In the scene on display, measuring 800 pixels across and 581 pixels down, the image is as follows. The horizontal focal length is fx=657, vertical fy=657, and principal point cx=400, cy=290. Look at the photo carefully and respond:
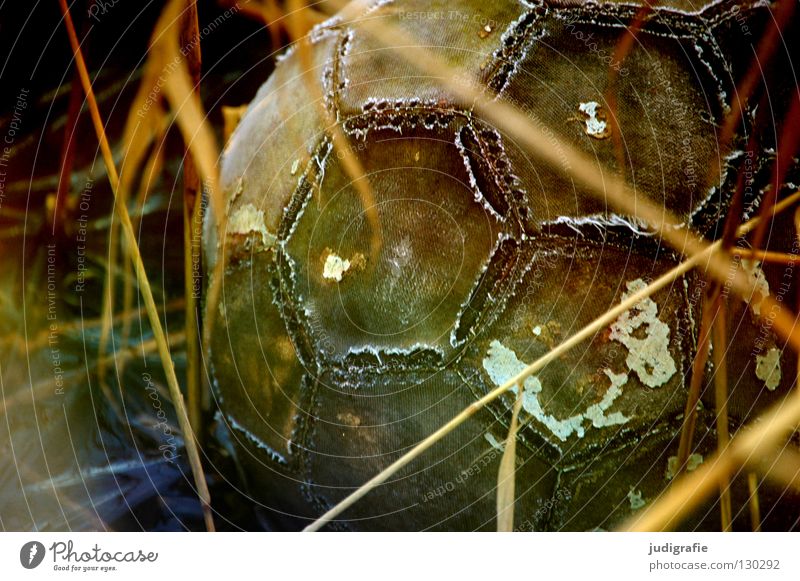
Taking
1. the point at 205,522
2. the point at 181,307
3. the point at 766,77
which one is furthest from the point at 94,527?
the point at 766,77

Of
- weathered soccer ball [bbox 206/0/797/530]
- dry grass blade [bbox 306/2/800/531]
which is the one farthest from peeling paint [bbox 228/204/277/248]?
dry grass blade [bbox 306/2/800/531]

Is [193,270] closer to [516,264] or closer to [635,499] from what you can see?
[516,264]

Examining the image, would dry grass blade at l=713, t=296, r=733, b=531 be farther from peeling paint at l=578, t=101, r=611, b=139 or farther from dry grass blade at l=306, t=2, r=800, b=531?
peeling paint at l=578, t=101, r=611, b=139

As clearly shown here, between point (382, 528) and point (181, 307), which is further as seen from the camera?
point (181, 307)

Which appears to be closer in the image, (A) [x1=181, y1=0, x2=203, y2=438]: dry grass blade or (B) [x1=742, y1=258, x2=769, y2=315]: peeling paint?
(B) [x1=742, y1=258, x2=769, y2=315]: peeling paint

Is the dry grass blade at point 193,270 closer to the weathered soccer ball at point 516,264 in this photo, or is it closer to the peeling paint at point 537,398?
the weathered soccer ball at point 516,264
